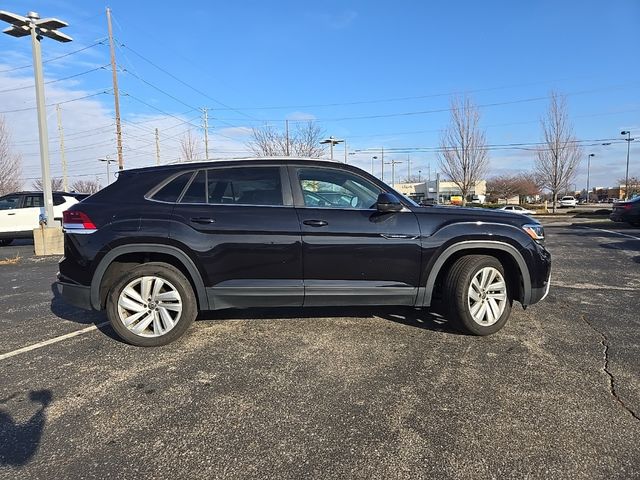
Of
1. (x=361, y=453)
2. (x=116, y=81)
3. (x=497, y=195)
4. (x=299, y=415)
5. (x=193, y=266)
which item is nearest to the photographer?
(x=361, y=453)

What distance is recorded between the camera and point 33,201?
13555 millimetres

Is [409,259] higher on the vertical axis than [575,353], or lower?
higher

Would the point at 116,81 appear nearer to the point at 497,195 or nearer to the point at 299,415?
the point at 299,415

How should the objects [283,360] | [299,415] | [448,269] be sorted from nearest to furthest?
[299,415] → [283,360] → [448,269]

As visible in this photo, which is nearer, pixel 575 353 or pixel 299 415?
pixel 299 415

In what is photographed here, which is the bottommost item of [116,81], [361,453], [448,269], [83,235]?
[361,453]

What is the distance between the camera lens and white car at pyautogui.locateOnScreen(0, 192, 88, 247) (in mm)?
13227

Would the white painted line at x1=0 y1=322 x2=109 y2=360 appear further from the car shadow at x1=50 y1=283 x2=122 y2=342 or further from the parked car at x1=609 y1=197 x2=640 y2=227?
the parked car at x1=609 y1=197 x2=640 y2=227

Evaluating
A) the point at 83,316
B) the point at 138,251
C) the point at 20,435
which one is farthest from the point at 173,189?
the point at 20,435

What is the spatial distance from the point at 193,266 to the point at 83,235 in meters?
1.07

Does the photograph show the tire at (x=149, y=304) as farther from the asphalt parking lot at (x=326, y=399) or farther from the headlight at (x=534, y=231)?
the headlight at (x=534, y=231)

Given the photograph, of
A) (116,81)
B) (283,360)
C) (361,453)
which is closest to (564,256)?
(283,360)

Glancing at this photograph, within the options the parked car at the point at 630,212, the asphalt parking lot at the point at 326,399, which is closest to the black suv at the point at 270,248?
the asphalt parking lot at the point at 326,399

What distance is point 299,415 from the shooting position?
284cm
